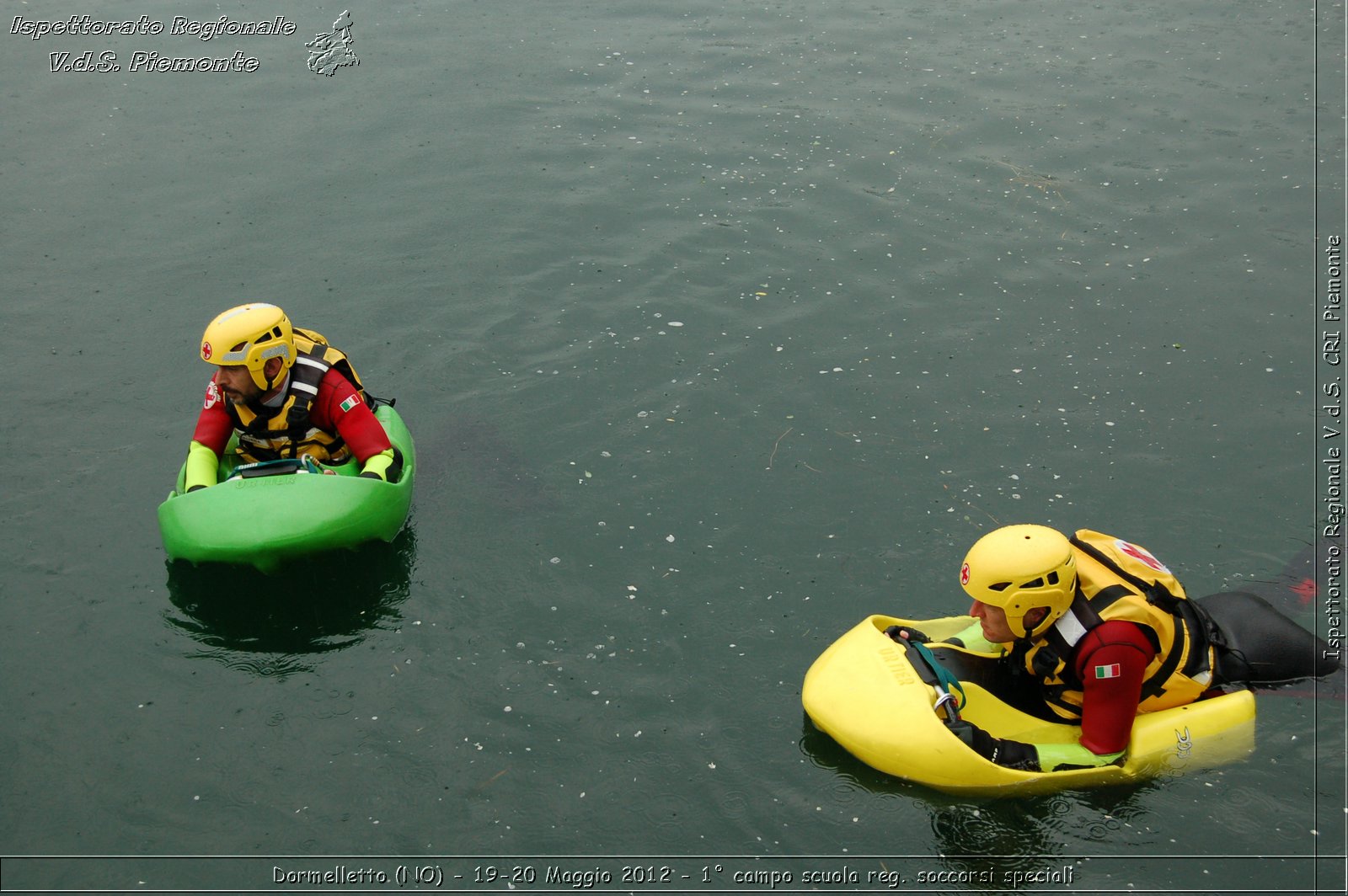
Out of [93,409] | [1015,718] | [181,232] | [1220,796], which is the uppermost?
[181,232]

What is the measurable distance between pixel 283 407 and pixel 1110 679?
5211 mm

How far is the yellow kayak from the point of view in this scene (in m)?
6.05

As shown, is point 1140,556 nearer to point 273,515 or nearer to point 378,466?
point 378,466

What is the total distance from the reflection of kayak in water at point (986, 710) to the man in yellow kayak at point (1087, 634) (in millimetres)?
88

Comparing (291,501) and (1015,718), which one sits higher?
(291,501)

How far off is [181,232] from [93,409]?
2853 mm

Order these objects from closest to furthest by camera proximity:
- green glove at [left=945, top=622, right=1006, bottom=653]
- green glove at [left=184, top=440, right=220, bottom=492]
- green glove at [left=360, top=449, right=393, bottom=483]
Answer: green glove at [left=945, top=622, right=1006, bottom=653] < green glove at [left=184, top=440, right=220, bottom=492] < green glove at [left=360, top=449, right=393, bottom=483]

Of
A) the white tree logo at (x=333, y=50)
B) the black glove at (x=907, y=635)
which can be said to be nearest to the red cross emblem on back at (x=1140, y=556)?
the black glove at (x=907, y=635)

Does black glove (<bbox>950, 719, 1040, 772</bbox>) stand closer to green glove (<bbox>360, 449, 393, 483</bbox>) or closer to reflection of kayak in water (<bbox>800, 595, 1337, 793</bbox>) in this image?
reflection of kayak in water (<bbox>800, 595, 1337, 793</bbox>)

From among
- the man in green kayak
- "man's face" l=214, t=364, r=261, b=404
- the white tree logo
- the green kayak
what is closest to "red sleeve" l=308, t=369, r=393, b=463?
the man in green kayak

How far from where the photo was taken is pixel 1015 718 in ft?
20.8

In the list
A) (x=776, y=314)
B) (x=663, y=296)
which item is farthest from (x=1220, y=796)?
(x=663, y=296)

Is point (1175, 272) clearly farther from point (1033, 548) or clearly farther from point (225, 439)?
point (225, 439)

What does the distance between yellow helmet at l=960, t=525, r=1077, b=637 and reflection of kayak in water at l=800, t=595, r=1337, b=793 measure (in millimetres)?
637
